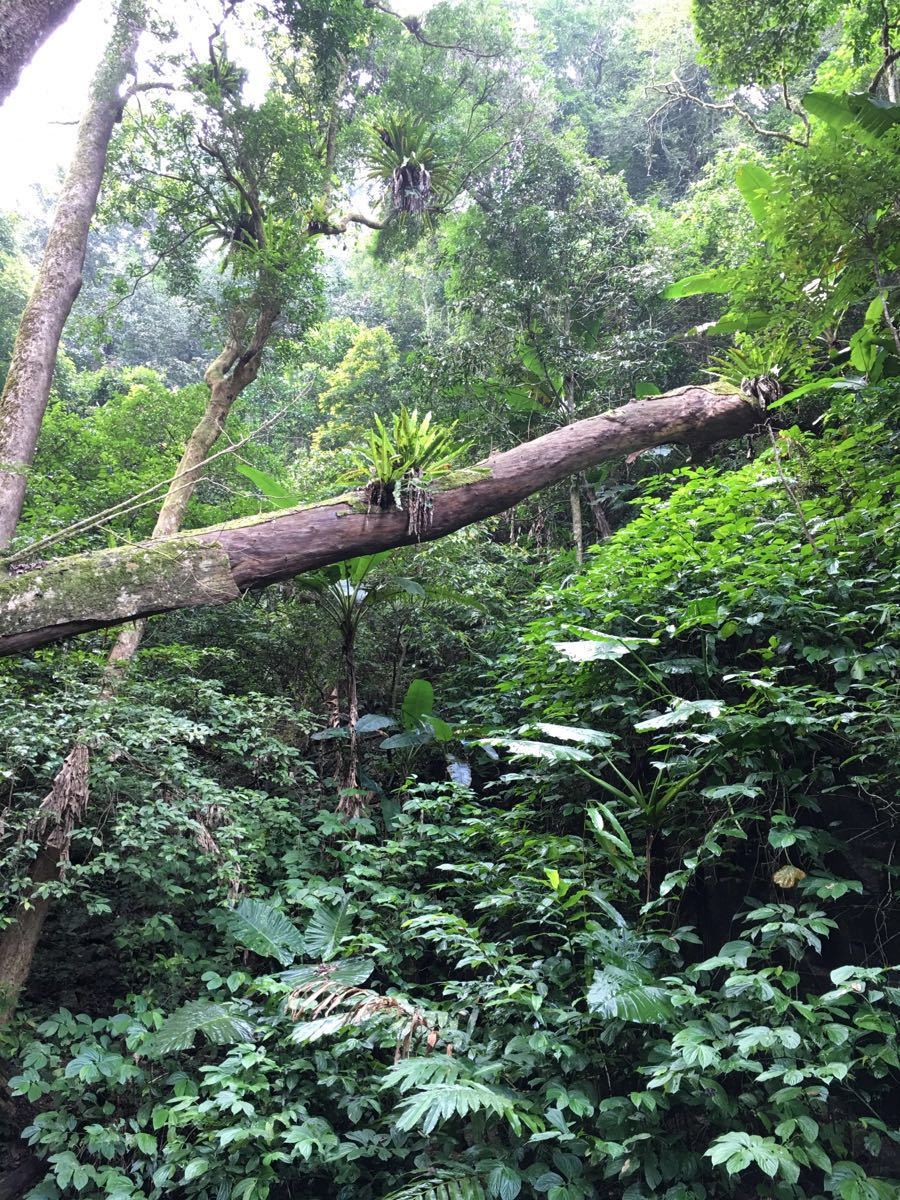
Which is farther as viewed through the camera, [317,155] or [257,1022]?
[317,155]

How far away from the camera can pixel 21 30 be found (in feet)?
11.4

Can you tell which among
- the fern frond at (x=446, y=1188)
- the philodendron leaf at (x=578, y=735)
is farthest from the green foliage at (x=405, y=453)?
the fern frond at (x=446, y=1188)

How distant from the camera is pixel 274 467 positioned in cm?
832

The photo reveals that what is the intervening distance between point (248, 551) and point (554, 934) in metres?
2.79

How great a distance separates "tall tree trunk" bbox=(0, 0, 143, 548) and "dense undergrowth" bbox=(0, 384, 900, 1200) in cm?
228

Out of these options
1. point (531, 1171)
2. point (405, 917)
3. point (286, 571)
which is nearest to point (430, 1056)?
point (531, 1171)

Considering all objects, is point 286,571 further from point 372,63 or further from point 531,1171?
point 372,63

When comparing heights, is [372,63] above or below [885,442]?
above

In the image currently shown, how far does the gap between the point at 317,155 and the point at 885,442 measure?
7184 millimetres

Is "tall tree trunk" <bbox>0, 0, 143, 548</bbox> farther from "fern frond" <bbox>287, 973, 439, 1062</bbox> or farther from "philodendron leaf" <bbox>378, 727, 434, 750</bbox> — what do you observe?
"fern frond" <bbox>287, 973, 439, 1062</bbox>

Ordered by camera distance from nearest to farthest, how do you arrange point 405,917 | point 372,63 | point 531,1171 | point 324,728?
point 531,1171 → point 405,917 → point 324,728 → point 372,63

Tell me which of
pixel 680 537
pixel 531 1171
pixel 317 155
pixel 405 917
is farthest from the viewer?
pixel 317 155

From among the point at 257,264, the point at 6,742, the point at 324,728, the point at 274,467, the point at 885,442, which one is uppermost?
the point at 257,264

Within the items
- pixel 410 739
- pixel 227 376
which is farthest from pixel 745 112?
pixel 410 739
